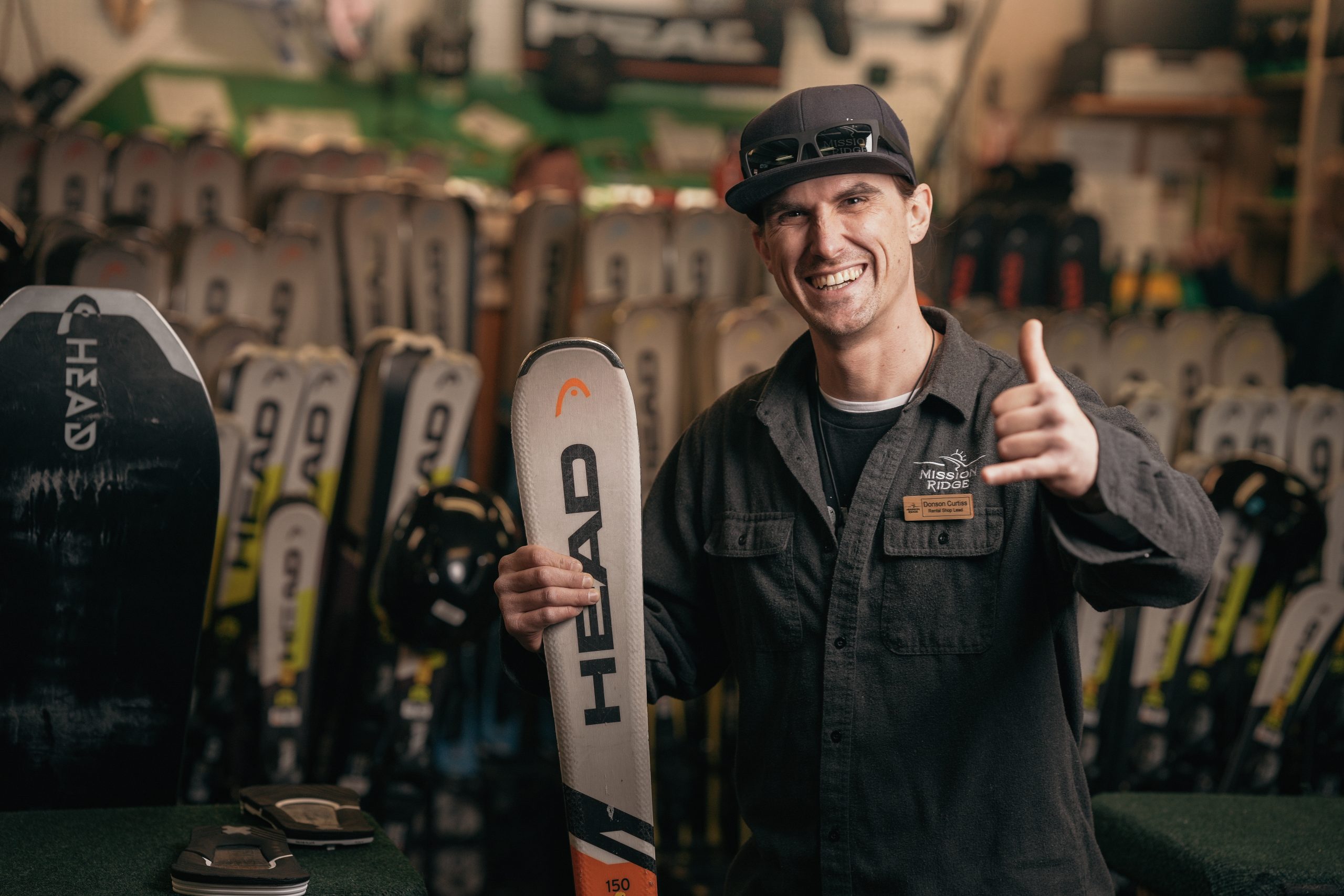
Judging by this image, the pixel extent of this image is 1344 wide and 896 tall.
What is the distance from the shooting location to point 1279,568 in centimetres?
277

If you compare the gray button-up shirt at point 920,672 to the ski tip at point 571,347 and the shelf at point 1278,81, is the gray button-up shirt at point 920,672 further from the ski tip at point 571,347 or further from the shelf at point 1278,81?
the shelf at point 1278,81

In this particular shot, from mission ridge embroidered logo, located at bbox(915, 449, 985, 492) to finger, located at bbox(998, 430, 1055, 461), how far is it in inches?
10.0

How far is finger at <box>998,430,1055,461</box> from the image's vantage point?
3.57 ft

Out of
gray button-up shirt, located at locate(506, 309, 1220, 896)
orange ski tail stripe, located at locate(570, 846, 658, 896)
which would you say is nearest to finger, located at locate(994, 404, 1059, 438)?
gray button-up shirt, located at locate(506, 309, 1220, 896)

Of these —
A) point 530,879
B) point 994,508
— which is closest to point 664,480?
point 994,508

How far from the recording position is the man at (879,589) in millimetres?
1309

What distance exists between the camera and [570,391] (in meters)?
1.53

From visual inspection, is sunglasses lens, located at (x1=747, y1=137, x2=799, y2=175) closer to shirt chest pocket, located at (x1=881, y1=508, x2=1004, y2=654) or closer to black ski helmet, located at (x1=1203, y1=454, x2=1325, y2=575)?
shirt chest pocket, located at (x1=881, y1=508, x2=1004, y2=654)

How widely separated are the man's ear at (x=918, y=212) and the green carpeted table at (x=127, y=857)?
0.96 metres

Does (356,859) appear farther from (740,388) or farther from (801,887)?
(740,388)

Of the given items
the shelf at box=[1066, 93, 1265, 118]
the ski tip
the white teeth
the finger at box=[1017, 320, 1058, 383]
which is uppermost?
the shelf at box=[1066, 93, 1265, 118]

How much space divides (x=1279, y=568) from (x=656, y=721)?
1512 mm

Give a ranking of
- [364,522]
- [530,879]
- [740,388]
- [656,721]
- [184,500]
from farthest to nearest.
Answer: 1. [656,721]
2. [364,522]
3. [530,879]
4. [184,500]
5. [740,388]

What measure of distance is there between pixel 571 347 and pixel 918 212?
0.45 m
